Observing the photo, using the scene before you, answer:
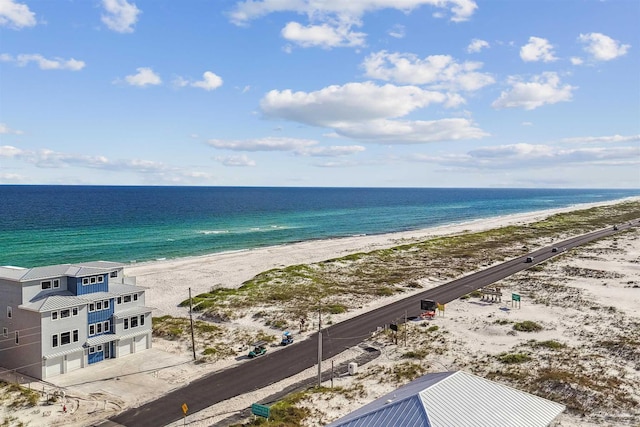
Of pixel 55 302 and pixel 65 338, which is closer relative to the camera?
pixel 55 302

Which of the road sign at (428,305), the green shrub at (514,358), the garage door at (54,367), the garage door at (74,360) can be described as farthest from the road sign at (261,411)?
the road sign at (428,305)

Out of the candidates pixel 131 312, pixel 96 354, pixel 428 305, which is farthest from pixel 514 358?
pixel 96 354

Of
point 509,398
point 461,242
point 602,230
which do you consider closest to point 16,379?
point 509,398

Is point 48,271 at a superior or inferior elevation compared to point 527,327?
superior

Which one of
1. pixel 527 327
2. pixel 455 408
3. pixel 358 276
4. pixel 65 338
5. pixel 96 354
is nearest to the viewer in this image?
pixel 455 408

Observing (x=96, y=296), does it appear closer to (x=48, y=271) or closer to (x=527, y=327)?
(x=48, y=271)

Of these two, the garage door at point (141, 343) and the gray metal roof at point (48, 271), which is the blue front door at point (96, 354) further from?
the gray metal roof at point (48, 271)

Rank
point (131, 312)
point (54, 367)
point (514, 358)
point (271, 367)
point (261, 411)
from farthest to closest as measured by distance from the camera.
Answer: point (131, 312)
point (271, 367)
point (514, 358)
point (54, 367)
point (261, 411)
